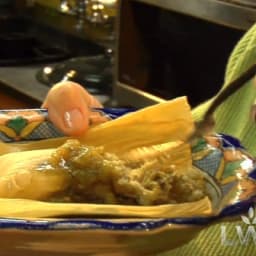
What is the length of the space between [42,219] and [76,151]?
68mm

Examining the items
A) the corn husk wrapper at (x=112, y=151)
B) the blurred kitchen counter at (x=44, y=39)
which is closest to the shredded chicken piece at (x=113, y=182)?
the corn husk wrapper at (x=112, y=151)

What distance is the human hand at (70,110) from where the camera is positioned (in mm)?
506

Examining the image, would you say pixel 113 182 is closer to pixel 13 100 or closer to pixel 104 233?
pixel 104 233

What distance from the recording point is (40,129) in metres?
0.52

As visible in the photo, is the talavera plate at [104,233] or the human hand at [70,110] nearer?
the talavera plate at [104,233]

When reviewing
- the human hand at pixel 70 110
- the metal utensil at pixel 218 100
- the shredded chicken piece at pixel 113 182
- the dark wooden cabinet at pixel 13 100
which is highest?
the metal utensil at pixel 218 100

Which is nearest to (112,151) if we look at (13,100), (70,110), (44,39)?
(70,110)

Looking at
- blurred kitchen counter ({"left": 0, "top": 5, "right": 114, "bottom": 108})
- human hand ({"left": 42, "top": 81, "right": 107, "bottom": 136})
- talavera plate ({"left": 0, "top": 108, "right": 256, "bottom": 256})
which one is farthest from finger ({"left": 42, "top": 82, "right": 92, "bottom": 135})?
blurred kitchen counter ({"left": 0, "top": 5, "right": 114, "bottom": 108})

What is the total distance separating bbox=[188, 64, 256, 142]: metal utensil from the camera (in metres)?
0.36

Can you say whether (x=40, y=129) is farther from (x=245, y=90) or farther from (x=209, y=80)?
(x=209, y=80)

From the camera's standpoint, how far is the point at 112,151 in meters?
0.50

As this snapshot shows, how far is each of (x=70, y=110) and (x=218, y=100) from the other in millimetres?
171

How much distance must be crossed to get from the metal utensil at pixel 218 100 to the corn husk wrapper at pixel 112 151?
0.04 m

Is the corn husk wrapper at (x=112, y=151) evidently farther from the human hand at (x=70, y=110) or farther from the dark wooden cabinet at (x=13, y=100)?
the dark wooden cabinet at (x=13, y=100)
